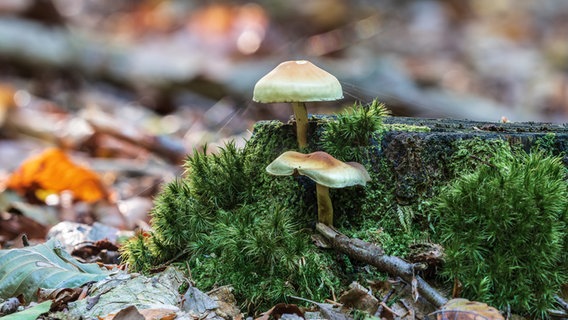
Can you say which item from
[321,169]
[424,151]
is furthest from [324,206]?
[424,151]

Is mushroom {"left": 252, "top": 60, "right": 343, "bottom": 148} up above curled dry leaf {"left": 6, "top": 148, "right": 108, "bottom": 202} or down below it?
above

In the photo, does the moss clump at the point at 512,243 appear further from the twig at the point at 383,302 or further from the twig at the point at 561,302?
the twig at the point at 383,302

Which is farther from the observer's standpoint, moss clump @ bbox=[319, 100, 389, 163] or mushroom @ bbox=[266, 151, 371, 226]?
moss clump @ bbox=[319, 100, 389, 163]

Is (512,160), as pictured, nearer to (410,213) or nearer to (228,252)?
(410,213)

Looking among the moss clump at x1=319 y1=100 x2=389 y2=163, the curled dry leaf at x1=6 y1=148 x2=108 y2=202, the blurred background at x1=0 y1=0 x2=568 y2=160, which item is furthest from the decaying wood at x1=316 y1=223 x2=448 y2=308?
the curled dry leaf at x1=6 y1=148 x2=108 y2=202

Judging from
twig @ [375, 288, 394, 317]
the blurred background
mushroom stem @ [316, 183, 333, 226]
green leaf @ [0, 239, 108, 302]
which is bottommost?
twig @ [375, 288, 394, 317]

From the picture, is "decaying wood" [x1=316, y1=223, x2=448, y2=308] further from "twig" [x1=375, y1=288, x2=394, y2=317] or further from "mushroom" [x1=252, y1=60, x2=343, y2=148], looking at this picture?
"mushroom" [x1=252, y1=60, x2=343, y2=148]

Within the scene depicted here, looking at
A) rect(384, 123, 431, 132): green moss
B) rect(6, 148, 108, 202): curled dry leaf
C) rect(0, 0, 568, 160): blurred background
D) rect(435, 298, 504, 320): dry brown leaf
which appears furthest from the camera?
rect(0, 0, 568, 160): blurred background
